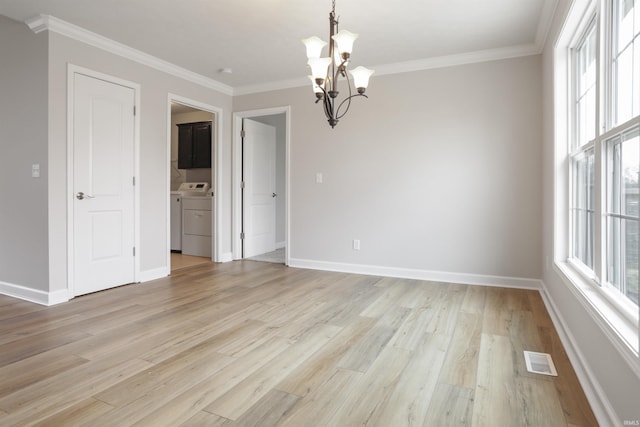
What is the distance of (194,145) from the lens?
21.4 ft

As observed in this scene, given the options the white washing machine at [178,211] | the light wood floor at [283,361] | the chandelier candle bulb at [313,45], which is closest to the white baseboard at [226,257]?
the white washing machine at [178,211]

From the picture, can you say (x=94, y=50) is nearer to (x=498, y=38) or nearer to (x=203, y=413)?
(x=203, y=413)

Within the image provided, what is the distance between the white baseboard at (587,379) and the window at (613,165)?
1.11 feet

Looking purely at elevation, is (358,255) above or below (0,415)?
above

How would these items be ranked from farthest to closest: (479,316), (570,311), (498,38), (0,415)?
(498,38) < (479,316) < (570,311) < (0,415)

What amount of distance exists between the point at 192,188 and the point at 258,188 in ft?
4.46

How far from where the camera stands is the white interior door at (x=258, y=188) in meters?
5.58

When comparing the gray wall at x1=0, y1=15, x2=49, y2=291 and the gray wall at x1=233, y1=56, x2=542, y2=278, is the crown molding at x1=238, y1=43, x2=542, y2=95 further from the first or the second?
the gray wall at x1=0, y1=15, x2=49, y2=291

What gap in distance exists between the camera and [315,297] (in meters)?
3.54

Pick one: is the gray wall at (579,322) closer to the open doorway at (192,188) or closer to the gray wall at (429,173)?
the gray wall at (429,173)

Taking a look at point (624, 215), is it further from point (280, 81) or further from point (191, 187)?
point (191, 187)

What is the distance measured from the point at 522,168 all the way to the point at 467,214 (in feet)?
2.31

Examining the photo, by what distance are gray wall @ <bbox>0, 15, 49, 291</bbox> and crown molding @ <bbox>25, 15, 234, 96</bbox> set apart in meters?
0.13

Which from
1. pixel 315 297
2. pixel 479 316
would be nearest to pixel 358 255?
pixel 315 297
